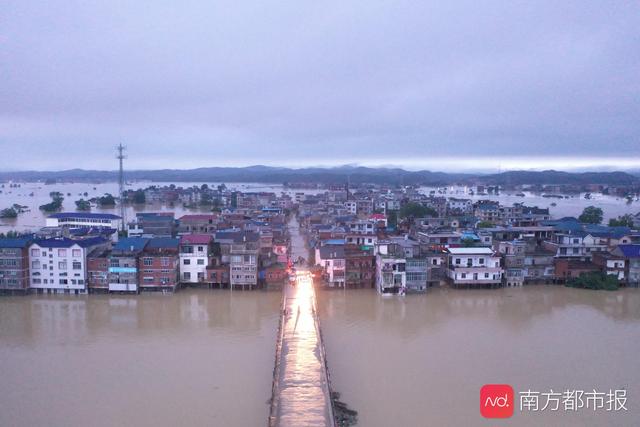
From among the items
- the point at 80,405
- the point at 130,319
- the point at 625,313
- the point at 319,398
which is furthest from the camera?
the point at 625,313

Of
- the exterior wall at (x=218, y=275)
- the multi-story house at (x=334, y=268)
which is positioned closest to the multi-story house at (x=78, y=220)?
the exterior wall at (x=218, y=275)

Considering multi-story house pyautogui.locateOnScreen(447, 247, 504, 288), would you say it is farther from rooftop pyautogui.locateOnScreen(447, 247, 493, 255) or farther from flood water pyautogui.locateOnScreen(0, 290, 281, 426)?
flood water pyautogui.locateOnScreen(0, 290, 281, 426)

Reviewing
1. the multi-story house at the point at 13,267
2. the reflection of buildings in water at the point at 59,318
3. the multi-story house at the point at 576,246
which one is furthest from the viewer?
the multi-story house at the point at 576,246

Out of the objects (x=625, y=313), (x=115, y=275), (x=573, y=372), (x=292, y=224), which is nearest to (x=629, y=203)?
(x=292, y=224)

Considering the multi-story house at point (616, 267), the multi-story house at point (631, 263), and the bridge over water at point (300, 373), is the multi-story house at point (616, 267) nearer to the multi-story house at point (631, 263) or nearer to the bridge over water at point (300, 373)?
the multi-story house at point (631, 263)

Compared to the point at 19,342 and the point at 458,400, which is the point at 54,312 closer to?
the point at 19,342
